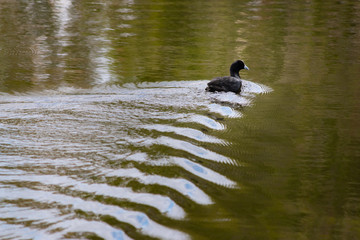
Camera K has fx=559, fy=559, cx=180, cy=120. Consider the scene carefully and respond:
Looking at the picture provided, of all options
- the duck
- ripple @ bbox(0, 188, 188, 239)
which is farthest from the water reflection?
the duck

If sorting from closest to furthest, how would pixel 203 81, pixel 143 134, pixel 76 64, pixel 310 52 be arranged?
pixel 143 134, pixel 203 81, pixel 76 64, pixel 310 52

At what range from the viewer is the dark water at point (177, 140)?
5.63 meters

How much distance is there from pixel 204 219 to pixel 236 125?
12.9ft

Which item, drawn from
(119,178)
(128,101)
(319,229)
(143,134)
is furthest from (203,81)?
(319,229)

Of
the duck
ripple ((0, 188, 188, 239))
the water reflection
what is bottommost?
the duck

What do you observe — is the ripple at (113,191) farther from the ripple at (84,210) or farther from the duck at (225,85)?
the duck at (225,85)

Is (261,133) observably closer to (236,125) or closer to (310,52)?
(236,125)

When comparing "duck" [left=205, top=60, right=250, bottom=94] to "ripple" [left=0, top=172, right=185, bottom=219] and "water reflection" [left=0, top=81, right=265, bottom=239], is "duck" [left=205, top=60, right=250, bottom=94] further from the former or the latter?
"ripple" [left=0, top=172, right=185, bottom=219]

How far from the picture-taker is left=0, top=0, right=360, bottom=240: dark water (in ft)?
18.5

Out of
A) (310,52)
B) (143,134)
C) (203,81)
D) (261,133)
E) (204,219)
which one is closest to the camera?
(204,219)

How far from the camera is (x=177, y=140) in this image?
813 centimetres

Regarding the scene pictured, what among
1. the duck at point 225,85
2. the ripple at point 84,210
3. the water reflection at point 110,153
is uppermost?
the ripple at point 84,210

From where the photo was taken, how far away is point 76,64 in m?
15.2

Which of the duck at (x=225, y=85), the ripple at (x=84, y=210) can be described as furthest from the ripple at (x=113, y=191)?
the duck at (x=225, y=85)
